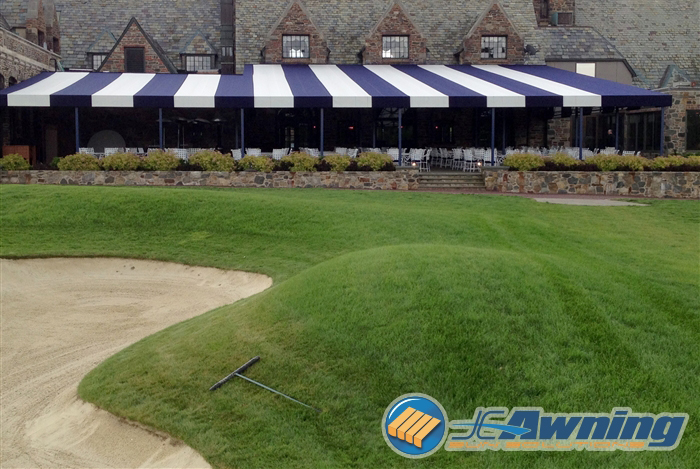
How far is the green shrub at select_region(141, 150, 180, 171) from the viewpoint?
22.0 metres

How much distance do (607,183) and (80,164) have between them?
15717 mm

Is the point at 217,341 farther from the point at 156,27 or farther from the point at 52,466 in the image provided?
the point at 156,27

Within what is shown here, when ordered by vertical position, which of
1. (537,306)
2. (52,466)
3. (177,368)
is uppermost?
(537,306)

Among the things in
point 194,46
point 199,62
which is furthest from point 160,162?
point 194,46

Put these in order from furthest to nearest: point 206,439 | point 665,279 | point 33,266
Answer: point 33,266
point 665,279
point 206,439

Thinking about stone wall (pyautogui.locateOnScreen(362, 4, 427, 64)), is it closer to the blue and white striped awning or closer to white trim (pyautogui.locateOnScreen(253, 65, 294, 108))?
the blue and white striped awning

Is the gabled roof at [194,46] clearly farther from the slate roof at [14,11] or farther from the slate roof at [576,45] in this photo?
the slate roof at [576,45]

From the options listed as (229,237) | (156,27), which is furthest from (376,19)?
(229,237)

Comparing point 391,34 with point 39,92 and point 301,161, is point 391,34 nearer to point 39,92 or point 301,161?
point 301,161

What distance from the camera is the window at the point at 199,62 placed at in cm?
3216

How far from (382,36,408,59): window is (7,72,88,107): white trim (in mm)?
12271

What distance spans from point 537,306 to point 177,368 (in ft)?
12.0

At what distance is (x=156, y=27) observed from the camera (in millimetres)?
33219

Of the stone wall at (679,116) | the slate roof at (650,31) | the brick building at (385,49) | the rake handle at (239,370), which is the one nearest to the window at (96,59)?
the brick building at (385,49)
